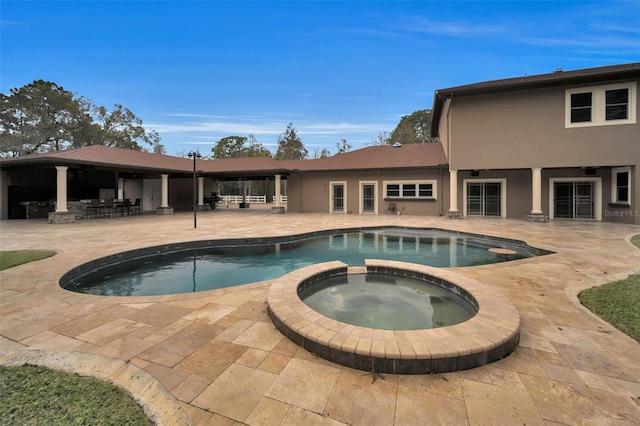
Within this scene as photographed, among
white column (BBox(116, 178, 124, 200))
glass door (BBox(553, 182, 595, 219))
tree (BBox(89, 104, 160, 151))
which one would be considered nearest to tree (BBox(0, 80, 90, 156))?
tree (BBox(89, 104, 160, 151))

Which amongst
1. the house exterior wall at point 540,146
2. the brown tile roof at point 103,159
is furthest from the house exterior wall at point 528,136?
the brown tile roof at point 103,159

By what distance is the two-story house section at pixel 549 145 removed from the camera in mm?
12116

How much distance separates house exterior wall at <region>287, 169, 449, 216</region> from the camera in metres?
16.2

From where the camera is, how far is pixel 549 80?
12.3 metres

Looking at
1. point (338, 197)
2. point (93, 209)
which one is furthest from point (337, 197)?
point (93, 209)

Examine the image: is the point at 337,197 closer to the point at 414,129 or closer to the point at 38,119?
the point at 414,129

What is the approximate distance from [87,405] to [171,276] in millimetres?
4505

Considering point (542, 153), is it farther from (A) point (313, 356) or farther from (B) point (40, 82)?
(B) point (40, 82)

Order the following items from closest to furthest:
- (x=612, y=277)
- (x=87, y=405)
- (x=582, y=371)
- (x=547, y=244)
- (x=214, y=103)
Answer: (x=87, y=405) → (x=582, y=371) → (x=612, y=277) → (x=547, y=244) → (x=214, y=103)

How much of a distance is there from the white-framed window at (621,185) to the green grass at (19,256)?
2065cm

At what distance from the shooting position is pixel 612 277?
4812 mm

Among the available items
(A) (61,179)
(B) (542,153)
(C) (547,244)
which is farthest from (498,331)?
(A) (61,179)

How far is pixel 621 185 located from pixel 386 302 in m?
15.6

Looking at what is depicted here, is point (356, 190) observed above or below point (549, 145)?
below
